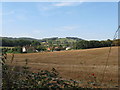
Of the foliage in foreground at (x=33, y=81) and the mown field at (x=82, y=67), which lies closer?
the foliage in foreground at (x=33, y=81)

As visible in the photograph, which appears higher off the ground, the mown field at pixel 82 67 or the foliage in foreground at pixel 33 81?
the foliage in foreground at pixel 33 81

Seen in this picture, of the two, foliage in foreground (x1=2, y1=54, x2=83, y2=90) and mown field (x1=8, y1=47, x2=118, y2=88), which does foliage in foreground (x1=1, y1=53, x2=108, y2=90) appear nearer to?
foliage in foreground (x1=2, y1=54, x2=83, y2=90)

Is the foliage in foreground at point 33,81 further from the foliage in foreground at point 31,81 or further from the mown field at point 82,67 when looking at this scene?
the mown field at point 82,67

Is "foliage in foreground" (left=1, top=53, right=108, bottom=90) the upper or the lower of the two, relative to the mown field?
upper

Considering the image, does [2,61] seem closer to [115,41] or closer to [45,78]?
[45,78]

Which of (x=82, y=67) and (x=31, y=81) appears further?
(x=82, y=67)

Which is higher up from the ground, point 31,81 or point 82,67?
point 31,81

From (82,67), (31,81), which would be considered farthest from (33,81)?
(82,67)

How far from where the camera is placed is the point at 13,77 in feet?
8.95

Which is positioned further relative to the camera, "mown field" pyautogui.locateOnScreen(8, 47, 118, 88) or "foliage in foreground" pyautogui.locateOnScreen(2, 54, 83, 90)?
"mown field" pyautogui.locateOnScreen(8, 47, 118, 88)

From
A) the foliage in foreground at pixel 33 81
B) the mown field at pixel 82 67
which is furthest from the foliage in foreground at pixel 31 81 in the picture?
the mown field at pixel 82 67

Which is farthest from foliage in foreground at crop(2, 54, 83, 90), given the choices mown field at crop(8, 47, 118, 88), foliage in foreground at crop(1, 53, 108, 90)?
mown field at crop(8, 47, 118, 88)

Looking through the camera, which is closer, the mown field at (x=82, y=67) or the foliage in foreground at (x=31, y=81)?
the foliage in foreground at (x=31, y=81)

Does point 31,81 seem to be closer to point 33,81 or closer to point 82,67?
point 33,81
